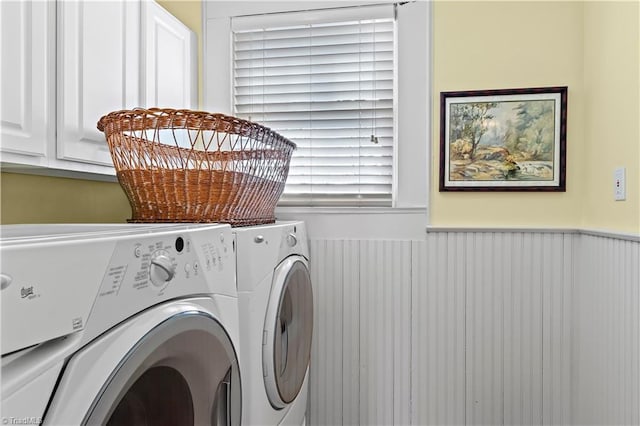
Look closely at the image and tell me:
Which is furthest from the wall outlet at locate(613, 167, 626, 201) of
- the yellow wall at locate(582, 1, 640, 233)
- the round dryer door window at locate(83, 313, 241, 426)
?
the round dryer door window at locate(83, 313, 241, 426)

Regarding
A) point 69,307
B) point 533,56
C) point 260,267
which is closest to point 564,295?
point 533,56

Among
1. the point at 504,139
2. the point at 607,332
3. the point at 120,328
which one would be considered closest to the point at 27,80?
the point at 120,328

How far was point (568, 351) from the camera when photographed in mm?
1730

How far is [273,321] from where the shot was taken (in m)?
1.21

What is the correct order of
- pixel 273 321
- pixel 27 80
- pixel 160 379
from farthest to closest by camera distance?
1. pixel 273 321
2. pixel 27 80
3. pixel 160 379

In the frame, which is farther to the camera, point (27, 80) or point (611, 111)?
point (611, 111)

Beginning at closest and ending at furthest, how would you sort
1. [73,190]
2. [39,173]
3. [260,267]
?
[260,267] → [39,173] → [73,190]

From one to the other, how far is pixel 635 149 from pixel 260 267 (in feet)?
3.77

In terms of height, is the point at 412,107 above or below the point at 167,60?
below

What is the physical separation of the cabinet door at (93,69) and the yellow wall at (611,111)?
157 centimetres

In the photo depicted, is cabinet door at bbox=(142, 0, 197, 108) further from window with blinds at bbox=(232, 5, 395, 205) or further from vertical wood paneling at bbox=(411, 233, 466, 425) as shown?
vertical wood paneling at bbox=(411, 233, 466, 425)

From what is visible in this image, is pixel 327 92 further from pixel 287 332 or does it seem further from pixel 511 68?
pixel 287 332

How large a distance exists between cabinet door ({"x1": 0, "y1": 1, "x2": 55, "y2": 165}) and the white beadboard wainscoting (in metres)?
1.11

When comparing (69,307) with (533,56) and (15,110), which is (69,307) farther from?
(533,56)
